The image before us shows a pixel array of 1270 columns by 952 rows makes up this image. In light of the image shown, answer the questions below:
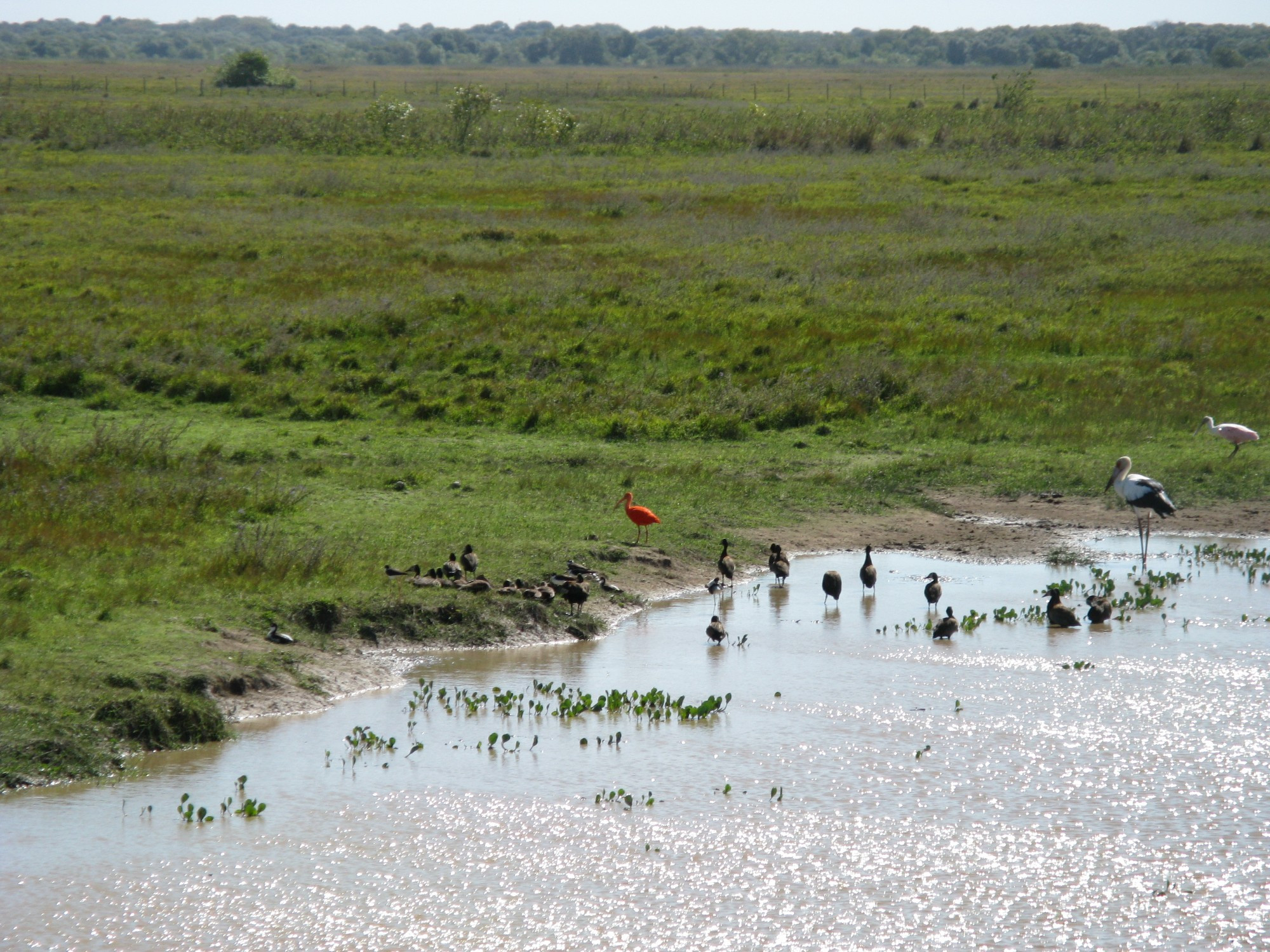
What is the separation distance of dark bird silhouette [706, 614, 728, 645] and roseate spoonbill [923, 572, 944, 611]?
7.40 feet

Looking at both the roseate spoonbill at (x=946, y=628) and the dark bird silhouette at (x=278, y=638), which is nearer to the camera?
the dark bird silhouette at (x=278, y=638)

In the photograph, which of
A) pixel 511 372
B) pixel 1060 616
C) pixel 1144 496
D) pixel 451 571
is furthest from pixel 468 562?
pixel 511 372

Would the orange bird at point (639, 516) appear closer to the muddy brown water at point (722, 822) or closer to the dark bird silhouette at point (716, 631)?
the dark bird silhouette at point (716, 631)

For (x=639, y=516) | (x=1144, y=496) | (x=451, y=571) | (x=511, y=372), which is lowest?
(x=451, y=571)

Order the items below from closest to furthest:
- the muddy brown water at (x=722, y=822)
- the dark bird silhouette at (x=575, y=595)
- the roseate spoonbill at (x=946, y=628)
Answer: the muddy brown water at (x=722, y=822)
the roseate spoonbill at (x=946, y=628)
the dark bird silhouette at (x=575, y=595)

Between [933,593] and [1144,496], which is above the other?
[1144,496]

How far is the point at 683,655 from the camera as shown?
34.5 ft

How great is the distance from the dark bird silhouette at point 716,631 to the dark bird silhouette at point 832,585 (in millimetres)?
1509

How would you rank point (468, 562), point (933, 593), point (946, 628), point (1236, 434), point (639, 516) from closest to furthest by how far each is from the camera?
point (946, 628) < point (468, 562) < point (933, 593) < point (639, 516) < point (1236, 434)

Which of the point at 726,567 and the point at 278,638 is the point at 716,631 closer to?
the point at 726,567

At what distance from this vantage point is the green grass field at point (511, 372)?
1069 centimetres

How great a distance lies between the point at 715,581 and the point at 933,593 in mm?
2142

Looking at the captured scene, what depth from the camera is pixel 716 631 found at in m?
10.7

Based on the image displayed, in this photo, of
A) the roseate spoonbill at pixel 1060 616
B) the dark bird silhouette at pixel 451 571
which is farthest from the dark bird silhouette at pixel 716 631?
the roseate spoonbill at pixel 1060 616
